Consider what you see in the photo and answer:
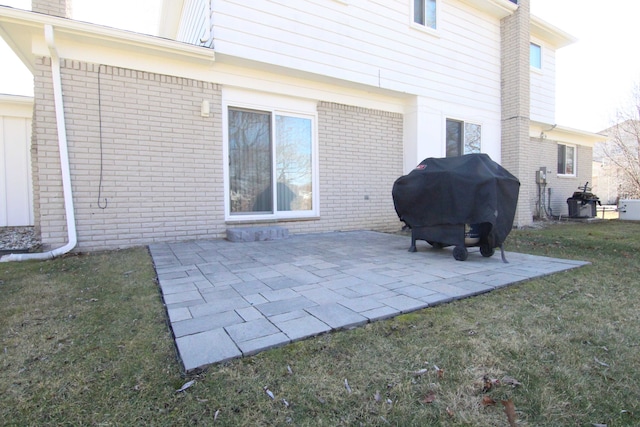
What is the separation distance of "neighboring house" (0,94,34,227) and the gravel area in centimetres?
73

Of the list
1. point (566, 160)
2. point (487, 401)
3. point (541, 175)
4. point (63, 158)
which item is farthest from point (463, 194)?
point (566, 160)

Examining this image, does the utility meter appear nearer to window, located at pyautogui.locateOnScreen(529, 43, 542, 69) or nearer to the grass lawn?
window, located at pyautogui.locateOnScreen(529, 43, 542, 69)

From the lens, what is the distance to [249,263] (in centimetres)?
412

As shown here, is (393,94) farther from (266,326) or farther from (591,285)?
(266,326)

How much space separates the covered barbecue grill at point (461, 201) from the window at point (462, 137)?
417 centimetres

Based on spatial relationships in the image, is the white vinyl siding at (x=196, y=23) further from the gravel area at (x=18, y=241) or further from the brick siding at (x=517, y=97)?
the brick siding at (x=517, y=97)

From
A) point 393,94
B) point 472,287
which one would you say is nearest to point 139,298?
point 472,287

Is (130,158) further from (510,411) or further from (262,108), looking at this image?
(510,411)

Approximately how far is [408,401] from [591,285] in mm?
2995

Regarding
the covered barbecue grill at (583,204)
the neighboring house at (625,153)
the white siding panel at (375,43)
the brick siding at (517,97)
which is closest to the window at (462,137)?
the white siding panel at (375,43)

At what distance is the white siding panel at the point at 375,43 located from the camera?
5582 millimetres

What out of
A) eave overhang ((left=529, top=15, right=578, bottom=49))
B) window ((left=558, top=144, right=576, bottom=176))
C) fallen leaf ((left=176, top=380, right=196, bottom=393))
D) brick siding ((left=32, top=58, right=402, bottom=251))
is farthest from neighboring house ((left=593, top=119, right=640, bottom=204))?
fallen leaf ((left=176, top=380, right=196, bottom=393))

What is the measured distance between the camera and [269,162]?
6.34 m

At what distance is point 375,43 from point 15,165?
8734 mm
